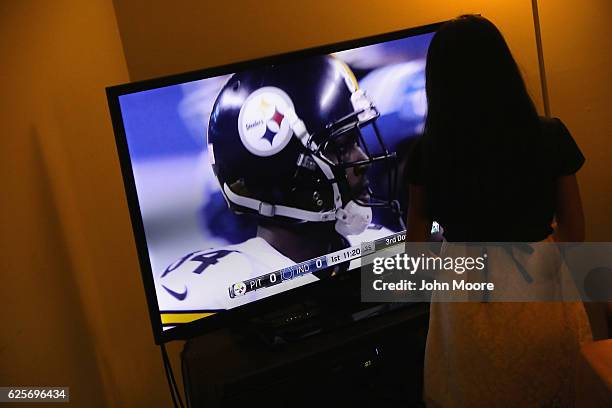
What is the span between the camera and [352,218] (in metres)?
2.34

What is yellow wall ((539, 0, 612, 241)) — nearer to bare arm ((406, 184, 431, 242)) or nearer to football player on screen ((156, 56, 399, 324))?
football player on screen ((156, 56, 399, 324))

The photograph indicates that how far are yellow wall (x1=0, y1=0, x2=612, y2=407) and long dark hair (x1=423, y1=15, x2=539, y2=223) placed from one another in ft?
3.77

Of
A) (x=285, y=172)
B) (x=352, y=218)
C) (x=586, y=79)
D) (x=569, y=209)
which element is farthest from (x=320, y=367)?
(x=586, y=79)

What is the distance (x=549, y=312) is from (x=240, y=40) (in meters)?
1.55

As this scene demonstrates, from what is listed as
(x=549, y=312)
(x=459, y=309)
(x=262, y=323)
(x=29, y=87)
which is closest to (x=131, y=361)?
(x=262, y=323)

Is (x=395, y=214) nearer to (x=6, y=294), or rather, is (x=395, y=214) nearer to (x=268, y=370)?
(x=268, y=370)

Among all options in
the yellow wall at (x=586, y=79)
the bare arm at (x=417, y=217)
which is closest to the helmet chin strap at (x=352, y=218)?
the bare arm at (x=417, y=217)

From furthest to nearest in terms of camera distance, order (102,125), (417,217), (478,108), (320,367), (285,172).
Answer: (102,125), (285,172), (320,367), (417,217), (478,108)

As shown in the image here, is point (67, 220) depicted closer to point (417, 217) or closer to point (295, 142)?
point (295, 142)

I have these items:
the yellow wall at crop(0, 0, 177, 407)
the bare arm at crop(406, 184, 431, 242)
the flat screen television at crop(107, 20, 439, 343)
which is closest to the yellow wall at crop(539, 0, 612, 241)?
the flat screen television at crop(107, 20, 439, 343)

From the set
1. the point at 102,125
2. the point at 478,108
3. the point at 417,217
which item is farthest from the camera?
the point at 102,125

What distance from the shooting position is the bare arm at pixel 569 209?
5.32 ft

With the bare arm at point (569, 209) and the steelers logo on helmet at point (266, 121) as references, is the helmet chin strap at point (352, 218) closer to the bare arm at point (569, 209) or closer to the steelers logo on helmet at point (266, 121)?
the steelers logo on helmet at point (266, 121)

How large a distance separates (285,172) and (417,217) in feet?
2.00
